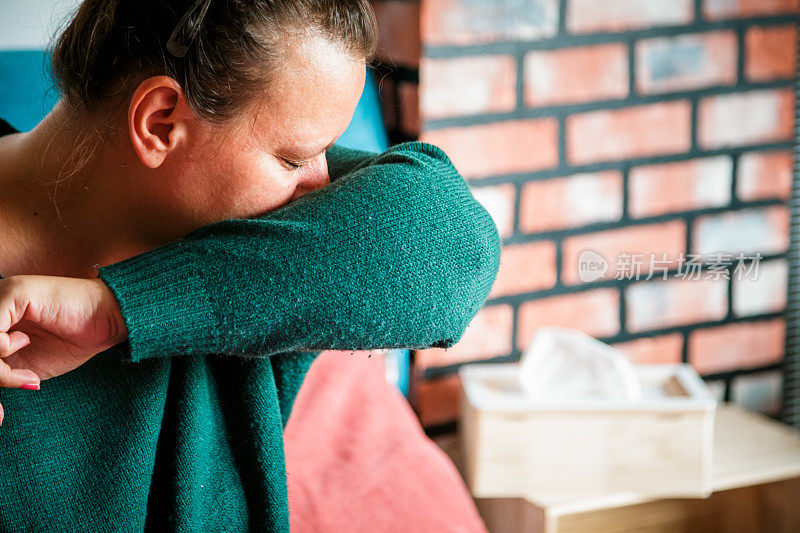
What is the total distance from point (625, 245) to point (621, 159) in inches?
6.9

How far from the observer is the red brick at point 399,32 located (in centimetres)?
140

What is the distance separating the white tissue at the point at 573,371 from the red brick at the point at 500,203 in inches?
8.3

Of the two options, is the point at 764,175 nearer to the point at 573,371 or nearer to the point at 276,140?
the point at 573,371

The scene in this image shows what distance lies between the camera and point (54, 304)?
2.01ft

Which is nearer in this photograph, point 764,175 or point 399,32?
point 399,32

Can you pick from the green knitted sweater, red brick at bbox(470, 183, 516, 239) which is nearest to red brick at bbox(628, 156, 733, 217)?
red brick at bbox(470, 183, 516, 239)

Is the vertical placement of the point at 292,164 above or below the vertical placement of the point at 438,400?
above

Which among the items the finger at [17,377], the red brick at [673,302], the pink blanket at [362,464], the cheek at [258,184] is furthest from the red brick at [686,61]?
the finger at [17,377]

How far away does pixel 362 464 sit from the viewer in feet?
3.68

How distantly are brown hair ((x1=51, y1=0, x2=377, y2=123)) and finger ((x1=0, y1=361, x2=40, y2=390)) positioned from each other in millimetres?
269

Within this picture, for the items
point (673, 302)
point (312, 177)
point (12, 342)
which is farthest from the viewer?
point (673, 302)

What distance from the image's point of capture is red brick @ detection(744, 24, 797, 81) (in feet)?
5.34

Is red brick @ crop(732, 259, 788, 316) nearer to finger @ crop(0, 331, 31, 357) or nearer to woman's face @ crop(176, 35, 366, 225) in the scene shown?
woman's face @ crop(176, 35, 366, 225)

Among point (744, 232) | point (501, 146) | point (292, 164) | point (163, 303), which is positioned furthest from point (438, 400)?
point (163, 303)
